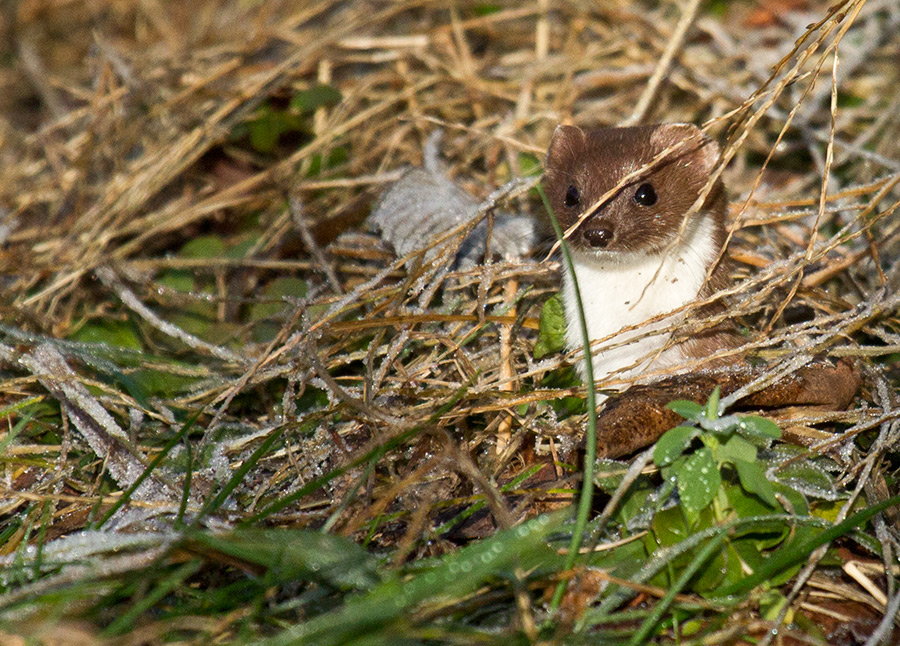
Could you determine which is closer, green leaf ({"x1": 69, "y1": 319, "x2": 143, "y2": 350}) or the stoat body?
the stoat body

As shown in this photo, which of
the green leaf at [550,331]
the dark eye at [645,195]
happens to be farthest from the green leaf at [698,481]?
the dark eye at [645,195]

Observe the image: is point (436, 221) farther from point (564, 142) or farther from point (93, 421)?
point (93, 421)

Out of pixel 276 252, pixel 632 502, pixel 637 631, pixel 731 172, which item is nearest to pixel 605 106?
pixel 731 172

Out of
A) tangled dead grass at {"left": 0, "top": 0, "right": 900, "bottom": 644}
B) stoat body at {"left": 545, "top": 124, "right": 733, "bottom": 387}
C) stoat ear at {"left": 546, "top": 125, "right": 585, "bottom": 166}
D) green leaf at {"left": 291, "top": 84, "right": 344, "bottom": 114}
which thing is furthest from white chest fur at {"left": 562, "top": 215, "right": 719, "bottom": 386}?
green leaf at {"left": 291, "top": 84, "right": 344, "bottom": 114}

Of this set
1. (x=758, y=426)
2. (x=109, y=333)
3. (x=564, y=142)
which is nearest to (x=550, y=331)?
(x=564, y=142)

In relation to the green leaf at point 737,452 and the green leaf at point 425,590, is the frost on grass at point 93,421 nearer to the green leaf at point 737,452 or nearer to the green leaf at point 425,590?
the green leaf at point 425,590

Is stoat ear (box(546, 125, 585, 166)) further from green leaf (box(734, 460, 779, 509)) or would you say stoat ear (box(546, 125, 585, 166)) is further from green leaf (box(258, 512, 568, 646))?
green leaf (box(258, 512, 568, 646))

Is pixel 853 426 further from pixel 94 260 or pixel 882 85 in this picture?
pixel 94 260
